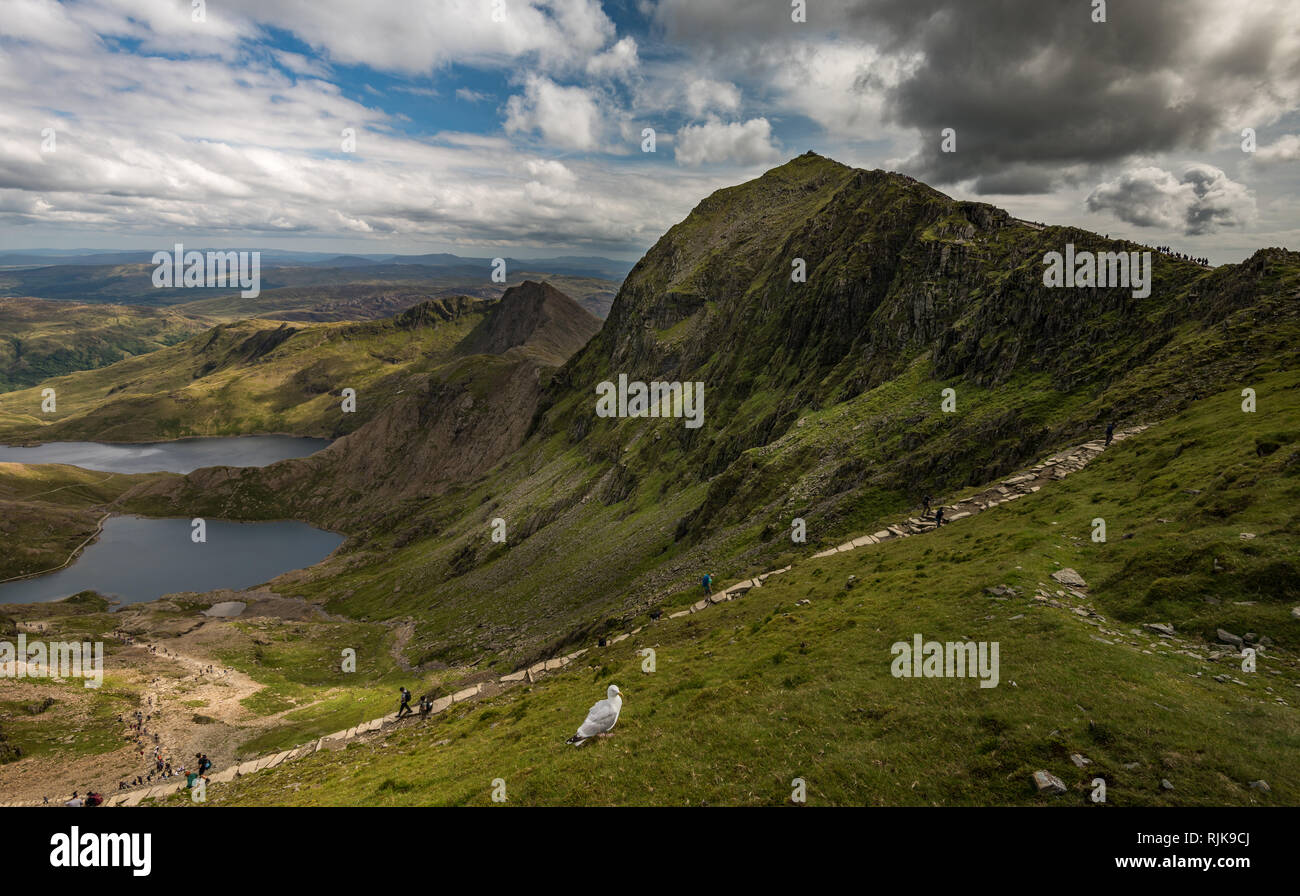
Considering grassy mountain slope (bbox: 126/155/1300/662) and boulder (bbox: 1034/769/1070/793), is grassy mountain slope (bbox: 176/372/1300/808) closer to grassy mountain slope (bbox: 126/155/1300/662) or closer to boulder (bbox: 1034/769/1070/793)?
boulder (bbox: 1034/769/1070/793)

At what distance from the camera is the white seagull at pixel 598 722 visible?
70.5 feet

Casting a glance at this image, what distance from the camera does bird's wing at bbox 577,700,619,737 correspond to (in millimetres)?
21547

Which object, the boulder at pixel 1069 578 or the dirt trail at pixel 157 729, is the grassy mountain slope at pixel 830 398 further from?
the dirt trail at pixel 157 729

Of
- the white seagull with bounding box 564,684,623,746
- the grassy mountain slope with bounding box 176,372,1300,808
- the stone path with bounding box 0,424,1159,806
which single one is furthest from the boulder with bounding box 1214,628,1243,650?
the white seagull with bounding box 564,684,623,746

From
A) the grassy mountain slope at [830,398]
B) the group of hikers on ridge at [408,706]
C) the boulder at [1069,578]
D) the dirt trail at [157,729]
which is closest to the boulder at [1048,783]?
the boulder at [1069,578]

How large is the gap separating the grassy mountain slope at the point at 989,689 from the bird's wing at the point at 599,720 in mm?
727

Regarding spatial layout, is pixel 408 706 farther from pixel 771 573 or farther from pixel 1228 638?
pixel 1228 638

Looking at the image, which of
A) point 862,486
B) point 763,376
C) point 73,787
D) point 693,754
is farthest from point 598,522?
point 693,754

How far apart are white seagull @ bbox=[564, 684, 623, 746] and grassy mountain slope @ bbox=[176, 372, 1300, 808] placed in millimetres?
733

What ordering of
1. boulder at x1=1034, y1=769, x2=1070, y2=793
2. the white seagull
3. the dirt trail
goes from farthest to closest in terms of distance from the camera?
the dirt trail → the white seagull → boulder at x1=1034, y1=769, x2=1070, y2=793

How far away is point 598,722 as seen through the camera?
21734 millimetres

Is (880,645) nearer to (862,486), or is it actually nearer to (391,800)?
(391,800)

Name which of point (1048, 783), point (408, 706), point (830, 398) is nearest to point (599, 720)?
point (1048, 783)

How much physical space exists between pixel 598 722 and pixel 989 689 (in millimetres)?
14718
